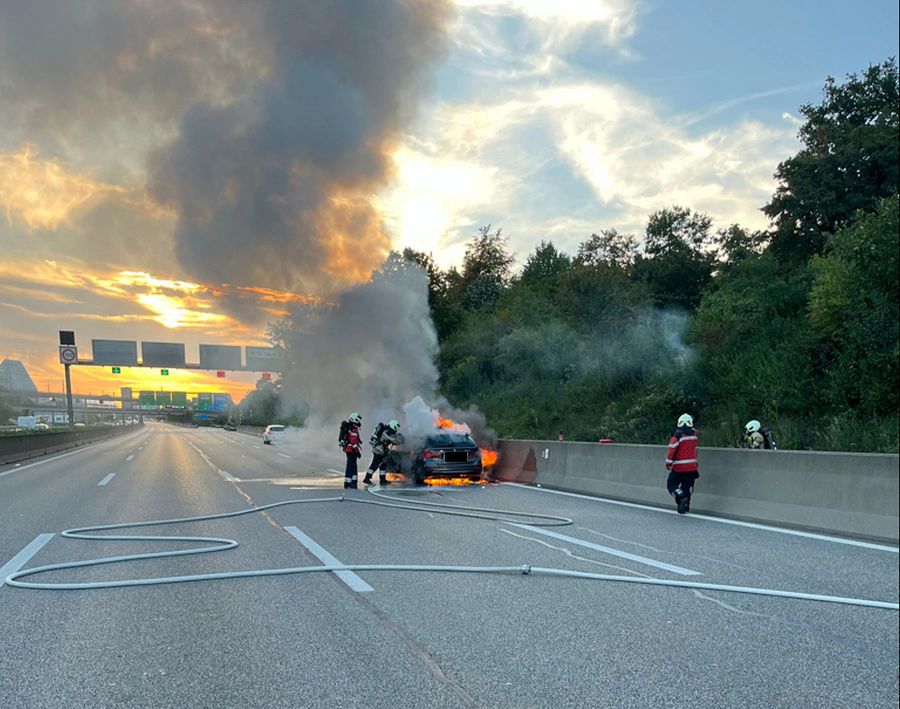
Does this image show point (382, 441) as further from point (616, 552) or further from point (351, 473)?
point (616, 552)

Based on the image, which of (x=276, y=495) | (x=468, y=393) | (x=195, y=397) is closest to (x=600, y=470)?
(x=276, y=495)

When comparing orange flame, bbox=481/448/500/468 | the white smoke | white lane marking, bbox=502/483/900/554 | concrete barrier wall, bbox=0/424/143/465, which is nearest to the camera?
white lane marking, bbox=502/483/900/554

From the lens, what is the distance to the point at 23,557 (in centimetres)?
717

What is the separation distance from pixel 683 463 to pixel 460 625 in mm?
5558

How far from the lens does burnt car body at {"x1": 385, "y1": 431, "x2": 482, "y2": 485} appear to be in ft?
46.2

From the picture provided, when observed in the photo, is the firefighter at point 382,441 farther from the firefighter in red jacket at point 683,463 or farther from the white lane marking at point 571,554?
the firefighter in red jacket at point 683,463

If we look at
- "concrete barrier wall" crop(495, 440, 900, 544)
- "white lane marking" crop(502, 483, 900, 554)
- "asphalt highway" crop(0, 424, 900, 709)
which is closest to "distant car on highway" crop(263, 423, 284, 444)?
"concrete barrier wall" crop(495, 440, 900, 544)

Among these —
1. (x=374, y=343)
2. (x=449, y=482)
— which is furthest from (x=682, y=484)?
(x=374, y=343)

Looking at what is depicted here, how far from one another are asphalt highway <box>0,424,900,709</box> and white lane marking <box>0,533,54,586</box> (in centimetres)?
4

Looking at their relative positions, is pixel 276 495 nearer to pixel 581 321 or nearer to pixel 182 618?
pixel 182 618

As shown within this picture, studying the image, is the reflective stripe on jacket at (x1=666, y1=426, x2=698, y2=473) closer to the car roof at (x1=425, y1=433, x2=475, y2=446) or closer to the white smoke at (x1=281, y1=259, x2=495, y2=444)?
the car roof at (x1=425, y1=433, x2=475, y2=446)

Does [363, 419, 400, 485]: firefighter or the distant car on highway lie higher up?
[363, 419, 400, 485]: firefighter

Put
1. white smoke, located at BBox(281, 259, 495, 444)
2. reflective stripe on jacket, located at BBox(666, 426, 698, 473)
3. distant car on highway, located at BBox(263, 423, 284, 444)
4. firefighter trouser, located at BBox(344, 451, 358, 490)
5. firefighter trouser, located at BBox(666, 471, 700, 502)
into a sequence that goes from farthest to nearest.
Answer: distant car on highway, located at BBox(263, 423, 284, 444), white smoke, located at BBox(281, 259, 495, 444), firefighter trouser, located at BBox(344, 451, 358, 490), firefighter trouser, located at BBox(666, 471, 700, 502), reflective stripe on jacket, located at BBox(666, 426, 698, 473)

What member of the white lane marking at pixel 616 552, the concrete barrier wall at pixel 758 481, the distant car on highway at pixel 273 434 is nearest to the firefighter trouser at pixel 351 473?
the concrete barrier wall at pixel 758 481
